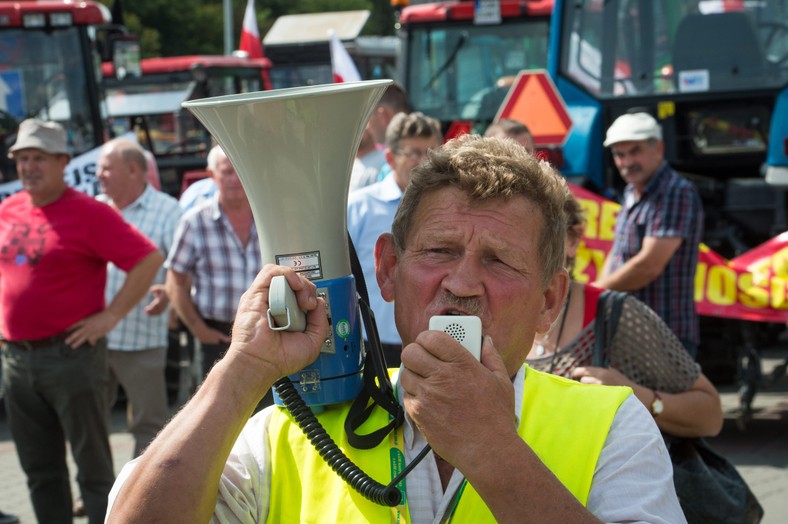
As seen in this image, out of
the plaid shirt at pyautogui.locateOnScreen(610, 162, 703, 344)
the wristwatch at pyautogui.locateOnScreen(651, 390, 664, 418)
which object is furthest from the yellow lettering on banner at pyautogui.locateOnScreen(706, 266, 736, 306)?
the wristwatch at pyautogui.locateOnScreen(651, 390, 664, 418)

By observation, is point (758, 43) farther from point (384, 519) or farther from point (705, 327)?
point (384, 519)

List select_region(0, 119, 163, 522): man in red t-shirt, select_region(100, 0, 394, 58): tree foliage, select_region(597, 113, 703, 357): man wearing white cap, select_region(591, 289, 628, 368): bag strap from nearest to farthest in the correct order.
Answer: select_region(591, 289, 628, 368): bag strap, select_region(0, 119, 163, 522): man in red t-shirt, select_region(597, 113, 703, 357): man wearing white cap, select_region(100, 0, 394, 58): tree foliage

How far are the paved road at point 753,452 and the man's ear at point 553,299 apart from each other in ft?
13.0

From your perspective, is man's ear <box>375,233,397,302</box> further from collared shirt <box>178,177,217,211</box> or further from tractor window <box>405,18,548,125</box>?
tractor window <box>405,18,548,125</box>

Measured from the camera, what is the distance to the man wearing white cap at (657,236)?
603cm

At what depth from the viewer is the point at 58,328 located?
556cm

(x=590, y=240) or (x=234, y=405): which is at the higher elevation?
(x=234, y=405)

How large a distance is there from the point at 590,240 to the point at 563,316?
3.98m

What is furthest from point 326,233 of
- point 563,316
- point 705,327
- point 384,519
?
point 705,327

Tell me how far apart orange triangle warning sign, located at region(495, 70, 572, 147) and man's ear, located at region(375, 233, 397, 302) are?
5.55 m

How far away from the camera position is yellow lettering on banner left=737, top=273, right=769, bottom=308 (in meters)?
7.25

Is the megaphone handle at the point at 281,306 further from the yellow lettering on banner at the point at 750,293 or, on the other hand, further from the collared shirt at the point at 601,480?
the yellow lettering on banner at the point at 750,293

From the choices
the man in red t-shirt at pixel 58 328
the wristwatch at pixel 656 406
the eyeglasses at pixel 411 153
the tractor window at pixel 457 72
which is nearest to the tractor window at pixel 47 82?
the tractor window at pixel 457 72

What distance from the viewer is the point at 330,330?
2205 mm
